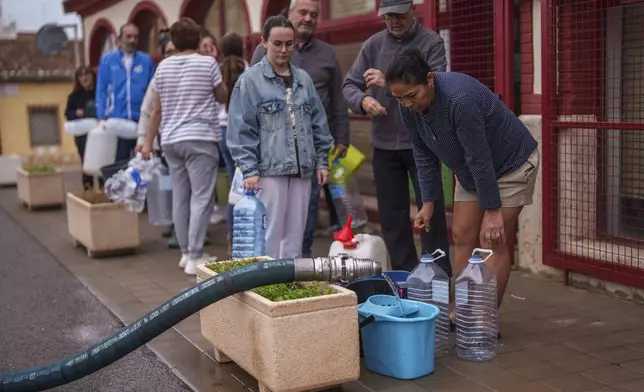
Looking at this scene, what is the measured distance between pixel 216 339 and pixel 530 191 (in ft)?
6.31

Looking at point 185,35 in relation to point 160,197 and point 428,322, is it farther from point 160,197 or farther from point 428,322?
point 428,322

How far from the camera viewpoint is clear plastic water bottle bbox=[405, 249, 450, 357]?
16.5 ft

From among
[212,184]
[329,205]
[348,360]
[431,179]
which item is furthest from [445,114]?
[329,205]

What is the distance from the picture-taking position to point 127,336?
439 centimetres

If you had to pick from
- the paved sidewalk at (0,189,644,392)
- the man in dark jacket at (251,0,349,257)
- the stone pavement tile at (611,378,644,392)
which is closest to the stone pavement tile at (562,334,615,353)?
the paved sidewalk at (0,189,644,392)

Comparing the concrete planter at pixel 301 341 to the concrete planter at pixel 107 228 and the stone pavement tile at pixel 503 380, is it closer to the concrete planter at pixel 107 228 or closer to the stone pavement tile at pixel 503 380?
the stone pavement tile at pixel 503 380

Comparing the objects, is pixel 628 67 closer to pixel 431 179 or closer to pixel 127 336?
pixel 431 179

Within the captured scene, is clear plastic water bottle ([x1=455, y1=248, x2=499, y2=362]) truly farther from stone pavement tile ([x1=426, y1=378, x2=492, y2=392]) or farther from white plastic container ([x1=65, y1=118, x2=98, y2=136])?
white plastic container ([x1=65, y1=118, x2=98, y2=136])

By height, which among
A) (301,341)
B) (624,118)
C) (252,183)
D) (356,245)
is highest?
(624,118)

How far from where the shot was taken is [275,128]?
5.72 metres

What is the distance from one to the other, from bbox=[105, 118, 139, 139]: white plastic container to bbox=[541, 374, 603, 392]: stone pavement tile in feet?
20.7

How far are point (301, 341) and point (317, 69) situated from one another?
10.7ft

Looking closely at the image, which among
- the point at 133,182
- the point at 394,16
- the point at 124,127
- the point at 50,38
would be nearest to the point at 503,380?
the point at 394,16

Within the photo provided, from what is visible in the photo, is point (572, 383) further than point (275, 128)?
No
